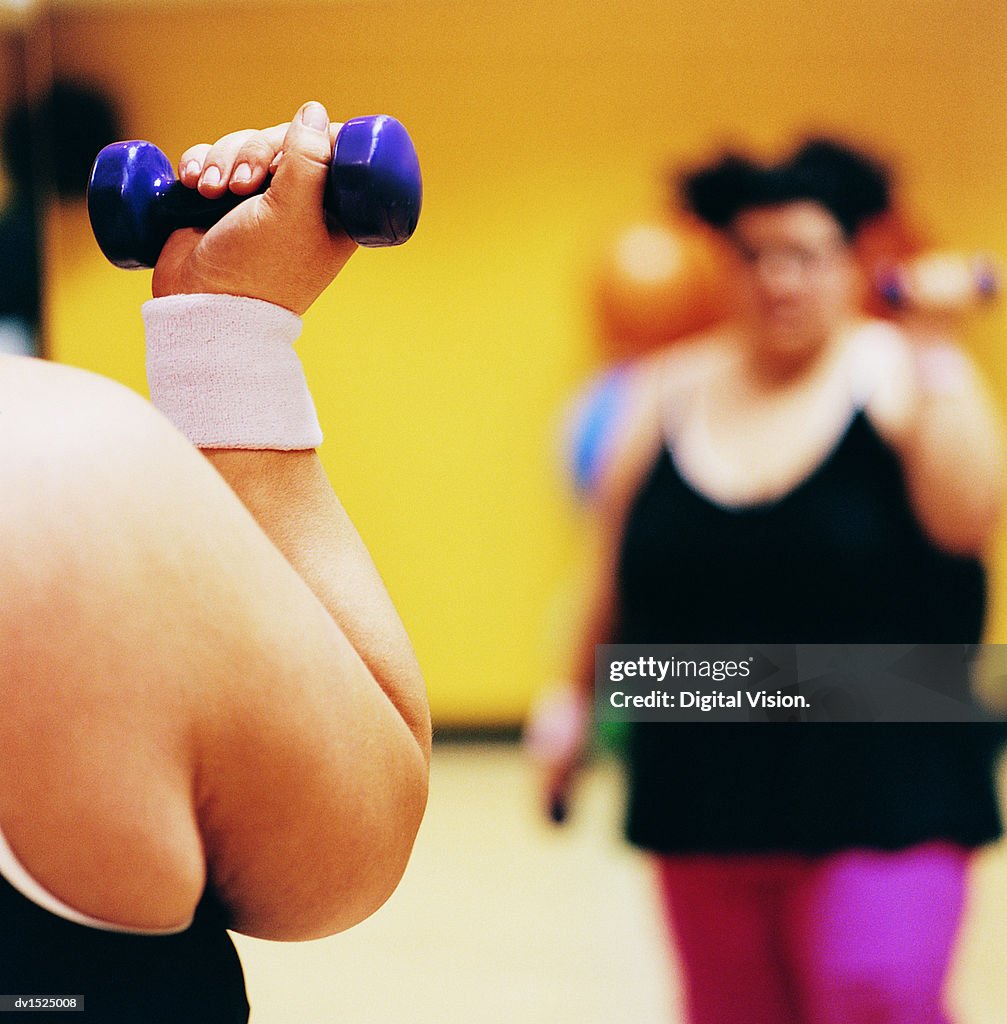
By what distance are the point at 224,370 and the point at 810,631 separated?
901mm

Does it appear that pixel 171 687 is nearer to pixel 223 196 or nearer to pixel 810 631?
pixel 223 196

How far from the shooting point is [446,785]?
3012mm

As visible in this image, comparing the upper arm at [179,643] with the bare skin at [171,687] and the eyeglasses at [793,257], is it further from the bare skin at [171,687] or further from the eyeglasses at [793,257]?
the eyeglasses at [793,257]

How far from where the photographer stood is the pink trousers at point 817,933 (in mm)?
1069

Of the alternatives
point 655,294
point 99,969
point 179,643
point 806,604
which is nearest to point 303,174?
point 179,643

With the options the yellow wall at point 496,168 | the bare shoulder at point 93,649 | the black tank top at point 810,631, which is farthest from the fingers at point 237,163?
the yellow wall at point 496,168

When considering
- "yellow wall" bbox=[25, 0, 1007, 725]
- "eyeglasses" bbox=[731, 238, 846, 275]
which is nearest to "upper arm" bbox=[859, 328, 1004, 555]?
"eyeglasses" bbox=[731, 238, 846, 275]

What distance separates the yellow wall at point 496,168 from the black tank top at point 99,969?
180 cm

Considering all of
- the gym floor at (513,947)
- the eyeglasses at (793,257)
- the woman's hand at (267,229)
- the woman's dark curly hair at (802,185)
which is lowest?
the gym floor at (513,947)

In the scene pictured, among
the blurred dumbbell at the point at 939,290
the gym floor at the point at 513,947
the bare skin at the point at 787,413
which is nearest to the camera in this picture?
the bare skin at the point at 787,413

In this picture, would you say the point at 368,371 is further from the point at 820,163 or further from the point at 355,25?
the point at 820,163

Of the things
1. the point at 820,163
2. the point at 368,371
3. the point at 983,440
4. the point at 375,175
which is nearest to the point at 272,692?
the point at 375,175

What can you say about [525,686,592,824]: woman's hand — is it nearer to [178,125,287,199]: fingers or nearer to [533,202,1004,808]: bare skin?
[533,202,1004,808]: bare skin

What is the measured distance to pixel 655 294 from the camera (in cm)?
216
